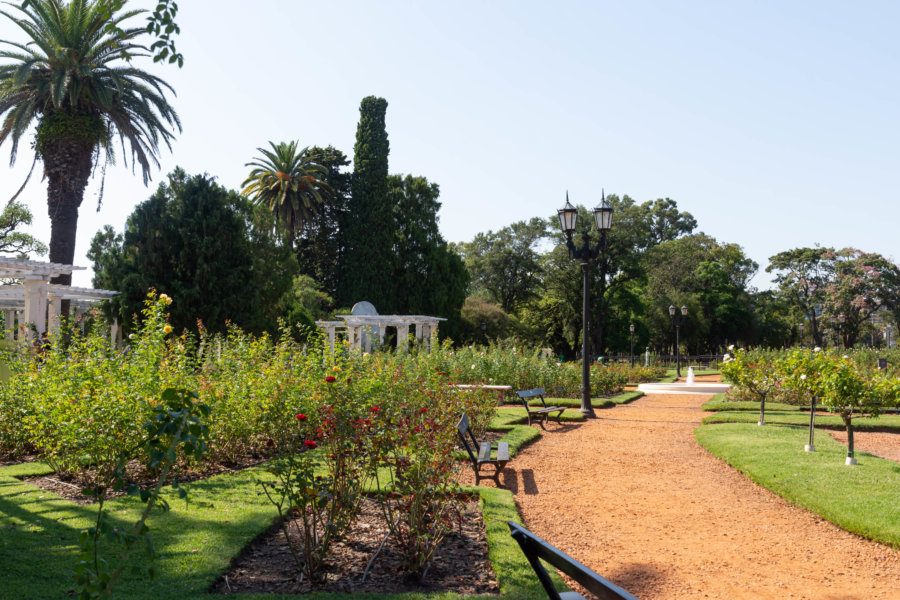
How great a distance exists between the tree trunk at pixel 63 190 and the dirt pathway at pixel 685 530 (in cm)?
1686

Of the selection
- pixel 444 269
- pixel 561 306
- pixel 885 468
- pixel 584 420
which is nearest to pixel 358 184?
pixel 444 269

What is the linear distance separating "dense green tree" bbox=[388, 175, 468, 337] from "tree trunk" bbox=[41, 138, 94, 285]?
20.5 meters

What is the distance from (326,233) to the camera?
4512 cm

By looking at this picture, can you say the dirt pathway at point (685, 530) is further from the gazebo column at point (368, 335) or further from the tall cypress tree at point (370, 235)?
the tall cypress tree at point (370, 235)

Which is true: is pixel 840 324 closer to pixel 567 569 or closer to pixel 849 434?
pixel 849 434

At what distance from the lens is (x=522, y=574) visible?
4242 mm

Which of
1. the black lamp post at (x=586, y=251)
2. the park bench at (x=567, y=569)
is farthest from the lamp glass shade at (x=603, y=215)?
the park bench at (x=567, y=569)

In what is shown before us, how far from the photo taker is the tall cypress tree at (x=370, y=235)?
1511 inches

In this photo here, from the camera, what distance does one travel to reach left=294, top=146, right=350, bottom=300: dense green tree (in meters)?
44.8

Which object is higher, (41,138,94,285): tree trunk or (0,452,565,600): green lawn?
(41,138,94,285): tree trunk

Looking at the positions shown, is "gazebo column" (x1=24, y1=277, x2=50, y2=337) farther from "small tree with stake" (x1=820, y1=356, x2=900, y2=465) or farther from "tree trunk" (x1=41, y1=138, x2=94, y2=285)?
"small tree with stake" (x1=820, y1=356, x2=900, y2=465)

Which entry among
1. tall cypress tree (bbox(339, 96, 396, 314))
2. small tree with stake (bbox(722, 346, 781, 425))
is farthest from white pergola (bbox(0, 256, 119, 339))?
tall cypress tree (bbox(339, 96, 396, 314))

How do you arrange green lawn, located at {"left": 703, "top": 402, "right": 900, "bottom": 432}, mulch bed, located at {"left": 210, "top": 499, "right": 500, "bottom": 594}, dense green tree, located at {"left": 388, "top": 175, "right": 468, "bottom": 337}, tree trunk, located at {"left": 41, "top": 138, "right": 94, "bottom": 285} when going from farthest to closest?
dense green tree, located at {"left": 388, "top": 175, "right": 468, "bottom": 337}, tree trunk, located at {"left": 41, "top": 138, "right": 94, "bottom": 285}, green lawn, located at {"left": 703, "top": 402, "right": 900, "bottom": 432}, mulch bed, located at {"left": 210, "top": 499, "right": 500, "bottom": 594}

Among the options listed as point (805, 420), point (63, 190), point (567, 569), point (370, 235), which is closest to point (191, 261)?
point (63, 190)
